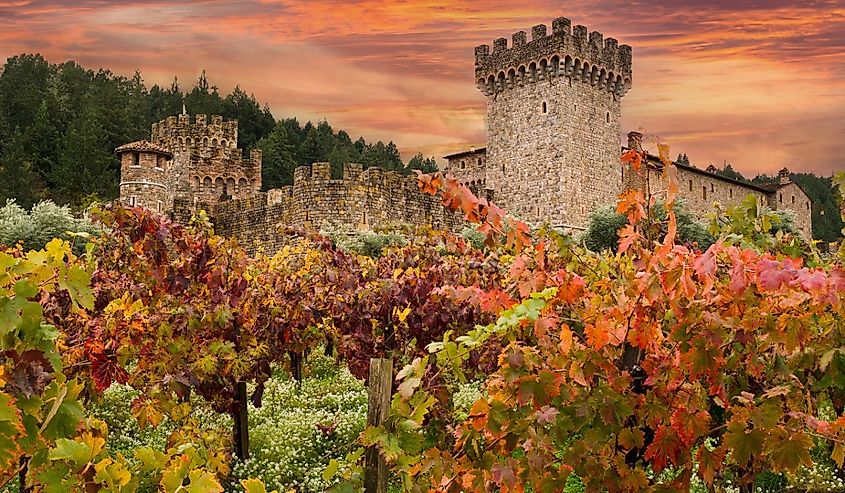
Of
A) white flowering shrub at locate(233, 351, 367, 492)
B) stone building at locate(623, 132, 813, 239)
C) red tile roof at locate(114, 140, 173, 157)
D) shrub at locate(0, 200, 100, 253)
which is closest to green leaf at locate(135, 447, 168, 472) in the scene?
white flowering shrub at locate(233, 351, 367, 492)

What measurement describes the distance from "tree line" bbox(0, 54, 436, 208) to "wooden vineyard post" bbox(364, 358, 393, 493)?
42.5 m

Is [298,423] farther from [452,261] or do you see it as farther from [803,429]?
[803,429]

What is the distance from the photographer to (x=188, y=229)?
7.48 metres

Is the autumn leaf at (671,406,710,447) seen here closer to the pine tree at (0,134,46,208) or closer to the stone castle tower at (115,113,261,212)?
the stone castle tower at (115,113,261,212)

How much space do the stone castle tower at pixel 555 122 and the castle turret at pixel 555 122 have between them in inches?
1.5

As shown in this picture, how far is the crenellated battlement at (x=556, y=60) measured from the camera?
3334cm

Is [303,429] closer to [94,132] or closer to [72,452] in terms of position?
[72,452]

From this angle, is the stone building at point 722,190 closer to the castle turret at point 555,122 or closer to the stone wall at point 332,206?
the castle turret at point 555,122

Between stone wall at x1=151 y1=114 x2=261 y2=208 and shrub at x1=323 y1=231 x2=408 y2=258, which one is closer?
shrub at x1=323 y1=231 x2=408 y2=258

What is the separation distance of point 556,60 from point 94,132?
2891cm

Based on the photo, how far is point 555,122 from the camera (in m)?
33.2

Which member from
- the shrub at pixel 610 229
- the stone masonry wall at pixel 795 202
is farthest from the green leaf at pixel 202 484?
the stone masonry wall at pixel 795 202

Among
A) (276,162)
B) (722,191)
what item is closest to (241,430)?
(722,191)

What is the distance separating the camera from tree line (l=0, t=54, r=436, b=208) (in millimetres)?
47156
